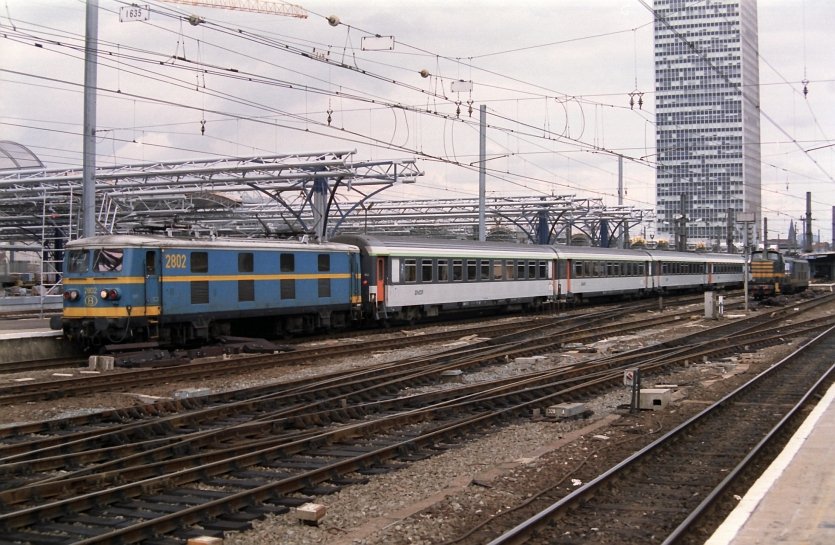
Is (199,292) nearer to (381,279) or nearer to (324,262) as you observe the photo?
(324,262)

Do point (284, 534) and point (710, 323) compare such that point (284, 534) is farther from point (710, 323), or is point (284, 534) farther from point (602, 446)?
point (710, 323)

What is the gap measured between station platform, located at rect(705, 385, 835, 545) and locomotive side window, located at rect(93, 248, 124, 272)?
48.8ft

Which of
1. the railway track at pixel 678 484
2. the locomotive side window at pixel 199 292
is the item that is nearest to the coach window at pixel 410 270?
the locomotive side window at pixel 199 292

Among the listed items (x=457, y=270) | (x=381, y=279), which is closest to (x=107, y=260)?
(x=381, y=279)

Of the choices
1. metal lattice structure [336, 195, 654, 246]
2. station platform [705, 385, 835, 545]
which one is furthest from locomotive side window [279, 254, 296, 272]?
metal lattice structure [336, 195, 654, 246]

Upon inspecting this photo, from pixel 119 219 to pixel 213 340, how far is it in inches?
1448

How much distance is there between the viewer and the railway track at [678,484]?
762 centimetres

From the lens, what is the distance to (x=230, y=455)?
10.3m

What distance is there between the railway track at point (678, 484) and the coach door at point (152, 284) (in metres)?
12.8

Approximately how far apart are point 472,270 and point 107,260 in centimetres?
1577

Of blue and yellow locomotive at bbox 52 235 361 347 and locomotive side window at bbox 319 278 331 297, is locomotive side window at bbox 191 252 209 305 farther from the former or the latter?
locomotive side window at bbox 319 278 331 297

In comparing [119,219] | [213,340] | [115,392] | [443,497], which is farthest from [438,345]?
[119,219]

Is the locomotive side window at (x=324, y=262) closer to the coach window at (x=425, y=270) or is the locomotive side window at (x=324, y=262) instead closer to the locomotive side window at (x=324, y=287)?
the locomotive side window at (x=324, y=287)

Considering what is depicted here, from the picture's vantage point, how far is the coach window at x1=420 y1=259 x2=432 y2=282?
1148 inches
